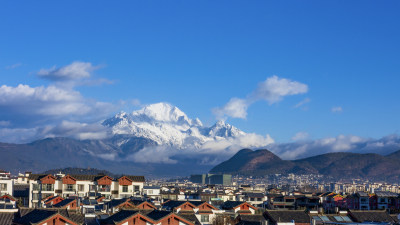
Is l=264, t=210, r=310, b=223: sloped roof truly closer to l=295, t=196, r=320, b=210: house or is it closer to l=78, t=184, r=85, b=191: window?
l=78, t=184, r=85, b=191: window

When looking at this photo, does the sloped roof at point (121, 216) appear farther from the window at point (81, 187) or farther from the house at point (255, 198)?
the house at point (255, 198)

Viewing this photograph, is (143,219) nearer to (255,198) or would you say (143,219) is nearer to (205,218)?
(205,218)

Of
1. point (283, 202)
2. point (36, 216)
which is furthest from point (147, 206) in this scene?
point (283, 202)

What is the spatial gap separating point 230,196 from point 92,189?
39185 mm

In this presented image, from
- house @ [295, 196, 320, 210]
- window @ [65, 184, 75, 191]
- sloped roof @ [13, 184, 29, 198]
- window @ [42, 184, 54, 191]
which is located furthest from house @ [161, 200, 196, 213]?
house @ [295, 196, 320, 210]

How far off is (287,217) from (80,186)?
208 ft

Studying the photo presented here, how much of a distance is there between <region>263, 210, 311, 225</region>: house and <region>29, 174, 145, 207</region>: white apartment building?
54.6 m

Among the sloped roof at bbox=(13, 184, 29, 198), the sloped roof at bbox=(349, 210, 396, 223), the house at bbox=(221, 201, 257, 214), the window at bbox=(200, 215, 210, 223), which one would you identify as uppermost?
the sloped roof at bbox=(13, 184, 29, 198)

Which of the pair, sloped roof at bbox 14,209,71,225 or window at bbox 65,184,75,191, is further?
window at bbox 65,184,75,191

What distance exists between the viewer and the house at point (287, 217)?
8689cm

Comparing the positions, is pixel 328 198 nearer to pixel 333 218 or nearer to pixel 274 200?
pixel 274 200

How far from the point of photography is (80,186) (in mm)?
140500

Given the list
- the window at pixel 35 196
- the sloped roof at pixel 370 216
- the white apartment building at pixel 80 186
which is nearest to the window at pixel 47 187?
the white apartment building at pixel 80 186

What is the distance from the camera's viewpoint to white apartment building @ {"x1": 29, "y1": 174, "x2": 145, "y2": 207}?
136m
